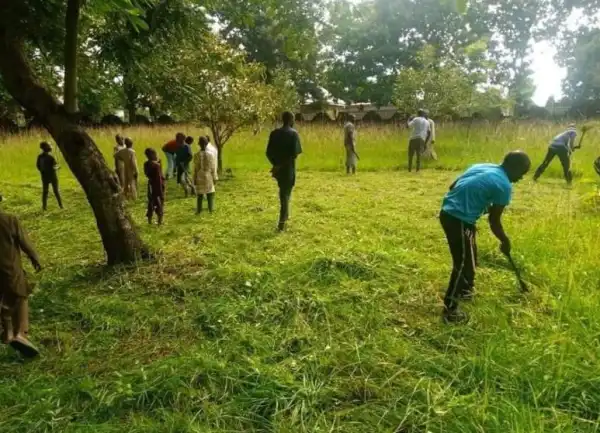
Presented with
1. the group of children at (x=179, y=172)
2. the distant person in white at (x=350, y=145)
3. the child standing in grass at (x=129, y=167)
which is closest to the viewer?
the group of children at (x=179, y=172)

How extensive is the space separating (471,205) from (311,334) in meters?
1.59

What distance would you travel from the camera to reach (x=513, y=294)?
4.64m

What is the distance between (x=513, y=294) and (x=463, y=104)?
1545cm

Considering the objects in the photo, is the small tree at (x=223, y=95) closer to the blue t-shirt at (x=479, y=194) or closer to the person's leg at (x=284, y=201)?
the person's leg at (x=284, y=201)

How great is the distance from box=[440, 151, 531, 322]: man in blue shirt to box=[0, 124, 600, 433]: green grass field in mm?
320

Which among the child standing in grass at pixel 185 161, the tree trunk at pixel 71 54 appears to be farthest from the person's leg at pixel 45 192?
the tree trunk at pixel 71 54

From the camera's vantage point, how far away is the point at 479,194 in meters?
3.93

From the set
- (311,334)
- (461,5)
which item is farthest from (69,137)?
(461,5)

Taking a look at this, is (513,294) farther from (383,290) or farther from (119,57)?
(119,57)

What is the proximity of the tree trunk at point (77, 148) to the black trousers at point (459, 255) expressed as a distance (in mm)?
3357

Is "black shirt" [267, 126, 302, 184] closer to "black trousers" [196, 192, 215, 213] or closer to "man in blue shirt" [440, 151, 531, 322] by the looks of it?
"black trousers" [196, 192, 215, 213]

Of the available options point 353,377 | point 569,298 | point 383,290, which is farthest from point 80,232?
point 569,298

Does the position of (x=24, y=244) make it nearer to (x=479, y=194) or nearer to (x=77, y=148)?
(x=77, y=148)

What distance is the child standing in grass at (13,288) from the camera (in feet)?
12.5
